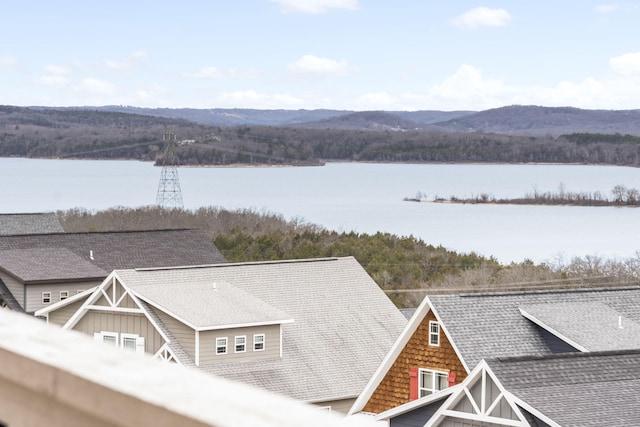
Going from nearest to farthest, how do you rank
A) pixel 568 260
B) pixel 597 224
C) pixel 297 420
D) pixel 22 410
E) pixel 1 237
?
pixel 297 420 < pixel 22 410 < pixel 1 237 < pixel 568 260 < pixel 597 224

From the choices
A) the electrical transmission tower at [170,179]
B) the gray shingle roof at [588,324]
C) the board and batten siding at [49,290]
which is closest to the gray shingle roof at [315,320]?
the gray shingle roof at [588,324]

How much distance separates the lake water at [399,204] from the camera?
9544 centimetres

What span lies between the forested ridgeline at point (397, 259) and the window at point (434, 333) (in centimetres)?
2947

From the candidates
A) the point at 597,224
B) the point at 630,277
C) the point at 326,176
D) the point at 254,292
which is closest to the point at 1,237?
the point at 254,292

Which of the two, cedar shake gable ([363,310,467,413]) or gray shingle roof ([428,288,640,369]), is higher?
gray shingle roof ([428,288,640,369])

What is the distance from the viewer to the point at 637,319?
78.7 ft

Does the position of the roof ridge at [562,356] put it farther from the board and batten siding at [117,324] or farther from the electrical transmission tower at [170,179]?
the electrical transmission tower at [170,179]

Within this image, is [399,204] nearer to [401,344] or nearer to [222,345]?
[222,345]

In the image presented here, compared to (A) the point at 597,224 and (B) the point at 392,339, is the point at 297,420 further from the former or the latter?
(A) the point at 597,224

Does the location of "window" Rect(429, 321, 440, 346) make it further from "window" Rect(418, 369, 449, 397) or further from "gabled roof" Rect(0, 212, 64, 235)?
"gabled roof" Rect(0, 212, 64, 235)

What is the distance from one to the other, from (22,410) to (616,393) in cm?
1632

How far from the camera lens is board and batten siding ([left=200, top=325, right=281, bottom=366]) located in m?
27.3

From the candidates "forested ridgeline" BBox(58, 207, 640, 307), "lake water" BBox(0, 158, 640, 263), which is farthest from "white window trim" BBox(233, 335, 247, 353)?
"lake water" BBox(0, 158, 640, 263)

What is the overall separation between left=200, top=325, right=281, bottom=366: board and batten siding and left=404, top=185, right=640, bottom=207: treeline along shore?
379 feet
